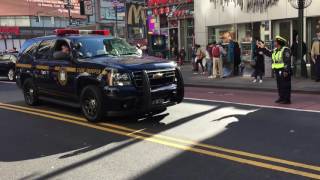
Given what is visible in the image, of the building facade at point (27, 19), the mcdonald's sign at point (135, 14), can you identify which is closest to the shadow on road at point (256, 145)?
the mcdonald's sign at point (135, 14)

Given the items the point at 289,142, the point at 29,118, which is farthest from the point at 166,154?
the point at 29,118

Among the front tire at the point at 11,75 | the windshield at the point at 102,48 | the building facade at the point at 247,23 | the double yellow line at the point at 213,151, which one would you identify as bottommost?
the double yellow line at the point at 213,151

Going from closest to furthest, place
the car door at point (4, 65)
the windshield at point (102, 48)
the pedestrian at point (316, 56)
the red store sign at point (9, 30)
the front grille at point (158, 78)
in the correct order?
the front grille at point (158, 78) → the windshield at point (102, 48) → the pedestrian at point (316, 56) → the car door at point (4, 65) → the red store sign at point (9, 30)

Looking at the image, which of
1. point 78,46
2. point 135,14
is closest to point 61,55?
point 78,46

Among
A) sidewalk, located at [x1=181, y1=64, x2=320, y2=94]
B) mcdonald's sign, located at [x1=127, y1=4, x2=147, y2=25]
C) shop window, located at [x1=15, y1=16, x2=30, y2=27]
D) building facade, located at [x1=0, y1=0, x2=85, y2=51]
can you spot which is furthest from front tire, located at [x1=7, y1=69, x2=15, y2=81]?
shop window, located at [x1=15, y1=16, x2=30, y2=27]

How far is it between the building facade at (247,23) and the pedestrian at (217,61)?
2940 millimetres

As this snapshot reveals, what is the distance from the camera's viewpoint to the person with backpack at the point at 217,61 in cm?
2006

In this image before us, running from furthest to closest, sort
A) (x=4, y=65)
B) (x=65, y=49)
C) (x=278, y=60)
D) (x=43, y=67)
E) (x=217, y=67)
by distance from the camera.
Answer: (x=4, y=65), (x=217, y=67), (x=278, y=60), (x=43, y=67), (x=65, y=49)

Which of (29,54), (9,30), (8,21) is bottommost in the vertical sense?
(29,54)

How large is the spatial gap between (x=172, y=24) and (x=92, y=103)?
2210 centimetres

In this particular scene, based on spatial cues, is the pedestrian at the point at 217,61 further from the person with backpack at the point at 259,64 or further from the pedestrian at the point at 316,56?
the pedestrian at the point at 316,56

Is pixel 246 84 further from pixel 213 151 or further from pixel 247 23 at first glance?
pixel 213 151

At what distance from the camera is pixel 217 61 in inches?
795

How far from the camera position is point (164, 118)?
10055 millimetres
